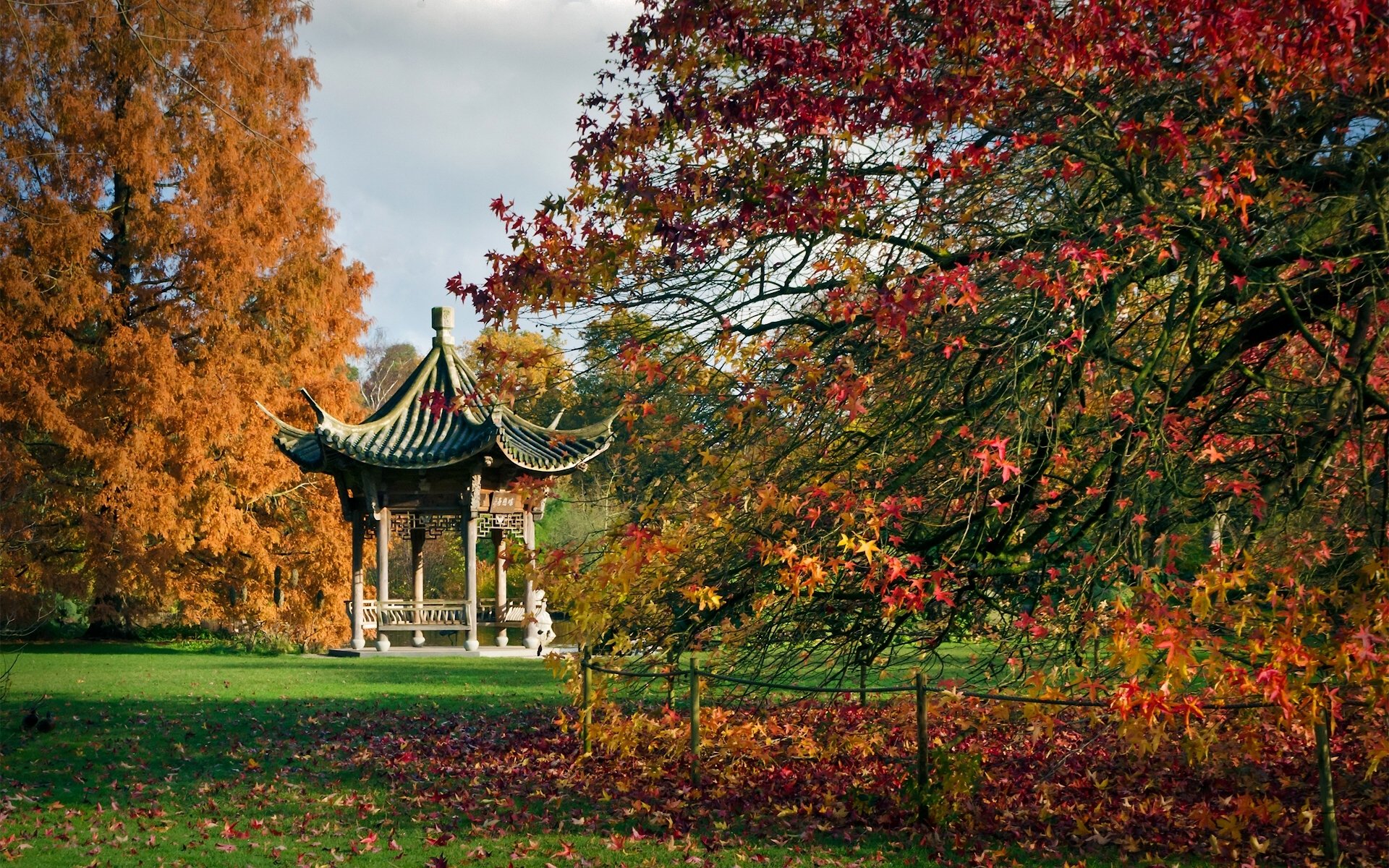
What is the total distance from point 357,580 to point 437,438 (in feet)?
10.7

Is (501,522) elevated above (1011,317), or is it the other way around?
(1011,317)

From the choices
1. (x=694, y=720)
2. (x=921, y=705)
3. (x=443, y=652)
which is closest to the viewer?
(x=921, y=705)

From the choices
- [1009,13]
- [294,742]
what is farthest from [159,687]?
[1009,13]

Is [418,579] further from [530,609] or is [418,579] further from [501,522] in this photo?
[530,609]

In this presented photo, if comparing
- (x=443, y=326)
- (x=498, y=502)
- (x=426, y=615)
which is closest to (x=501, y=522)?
(x=498, y=502)

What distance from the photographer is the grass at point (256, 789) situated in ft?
21.8

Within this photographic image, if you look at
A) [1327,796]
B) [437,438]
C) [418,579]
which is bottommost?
[1327,796]

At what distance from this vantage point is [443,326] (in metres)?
22.1

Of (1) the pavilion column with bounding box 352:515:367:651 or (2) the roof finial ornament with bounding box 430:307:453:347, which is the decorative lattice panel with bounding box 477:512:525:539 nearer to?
(1) the pavilion column with bounding box 352:515:367:651

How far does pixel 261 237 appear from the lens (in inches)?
874

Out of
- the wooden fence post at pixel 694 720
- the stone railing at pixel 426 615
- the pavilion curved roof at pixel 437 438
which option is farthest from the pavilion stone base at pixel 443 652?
the wooden fence post at pixel 694 720

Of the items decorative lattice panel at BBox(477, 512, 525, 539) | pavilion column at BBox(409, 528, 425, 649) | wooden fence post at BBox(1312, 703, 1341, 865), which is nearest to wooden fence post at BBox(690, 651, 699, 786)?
wooden fence post at BBox(1312, 703, 1341, 865)

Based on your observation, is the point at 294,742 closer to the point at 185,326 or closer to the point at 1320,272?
the point at 1320,272

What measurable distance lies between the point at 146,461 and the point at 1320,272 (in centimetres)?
1998
